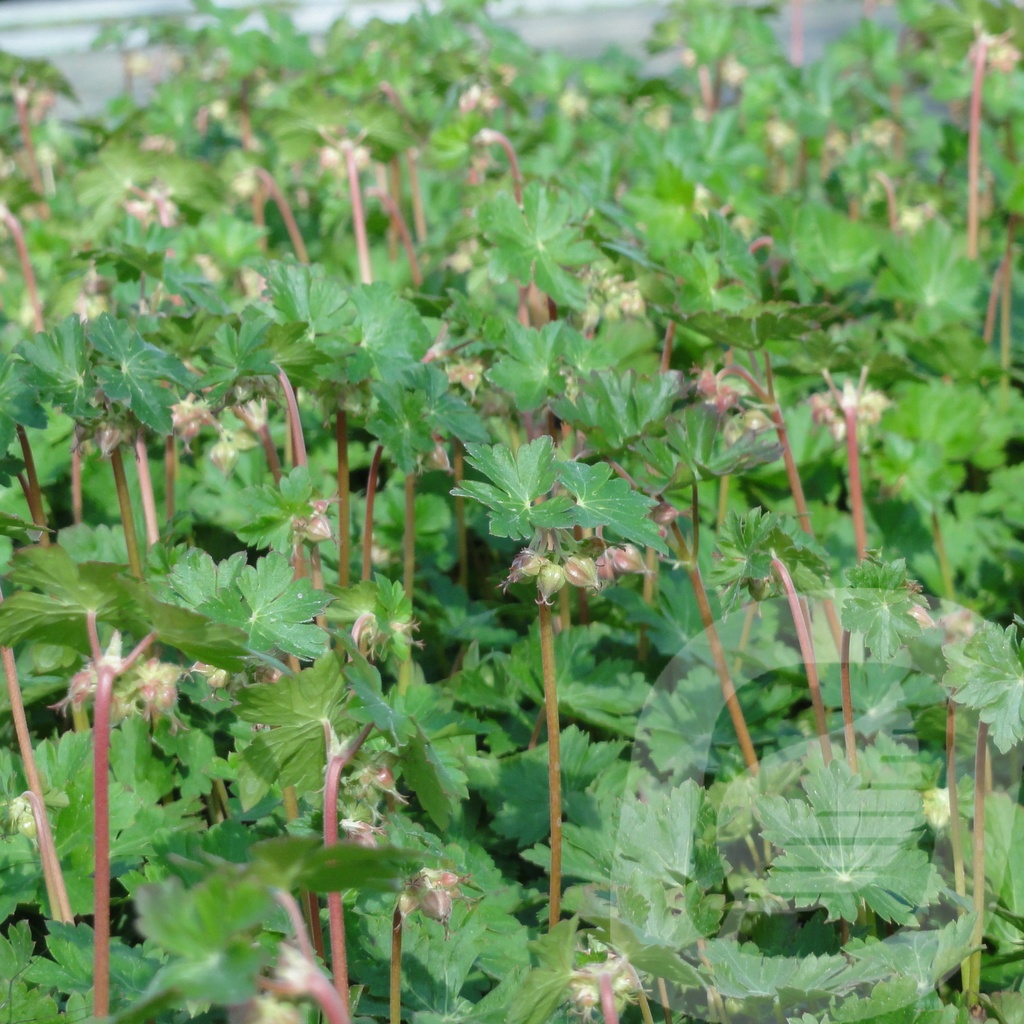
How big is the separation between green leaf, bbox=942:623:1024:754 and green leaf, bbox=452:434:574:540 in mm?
490

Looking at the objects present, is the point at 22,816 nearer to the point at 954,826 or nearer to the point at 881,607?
the point at 881,607

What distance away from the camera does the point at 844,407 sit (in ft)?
6.52

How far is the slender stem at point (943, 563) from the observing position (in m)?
2.31

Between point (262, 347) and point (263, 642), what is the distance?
49 centimetres

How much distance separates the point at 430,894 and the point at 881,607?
2.05 ft

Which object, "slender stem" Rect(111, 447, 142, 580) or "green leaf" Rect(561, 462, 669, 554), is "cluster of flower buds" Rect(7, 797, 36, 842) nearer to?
"slender stem" Rect(111, 447, 142, 580)

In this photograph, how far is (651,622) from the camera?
203 centimetres

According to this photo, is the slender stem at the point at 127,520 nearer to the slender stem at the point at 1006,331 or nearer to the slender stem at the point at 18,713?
the slender stem at the point at 18,713

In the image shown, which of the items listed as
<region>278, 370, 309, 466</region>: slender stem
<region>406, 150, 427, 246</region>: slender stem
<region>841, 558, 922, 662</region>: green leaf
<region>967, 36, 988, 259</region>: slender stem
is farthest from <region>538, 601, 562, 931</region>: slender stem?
<region>967, 36, 988, 259</region>: slender stem

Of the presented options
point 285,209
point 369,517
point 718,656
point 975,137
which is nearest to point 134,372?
point 369,517

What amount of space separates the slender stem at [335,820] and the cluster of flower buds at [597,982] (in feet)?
0.80

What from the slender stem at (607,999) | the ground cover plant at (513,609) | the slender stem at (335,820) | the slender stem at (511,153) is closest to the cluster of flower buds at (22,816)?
the ground cover plant at (513,609)

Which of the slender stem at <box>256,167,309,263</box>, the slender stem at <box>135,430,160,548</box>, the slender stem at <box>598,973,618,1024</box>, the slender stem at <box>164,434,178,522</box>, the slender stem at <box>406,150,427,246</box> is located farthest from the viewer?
the slender stem at <box>406,150,427,246</box>

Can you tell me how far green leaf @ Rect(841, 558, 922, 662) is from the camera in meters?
1.40
